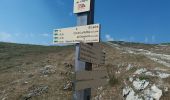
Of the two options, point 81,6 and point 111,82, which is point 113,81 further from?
point 81,6

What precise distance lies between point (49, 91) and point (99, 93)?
14.3 ft

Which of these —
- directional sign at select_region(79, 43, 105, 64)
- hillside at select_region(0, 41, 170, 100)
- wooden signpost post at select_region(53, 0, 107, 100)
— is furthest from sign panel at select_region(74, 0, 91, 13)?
hillside at select_region(0, 41, 170, 100)

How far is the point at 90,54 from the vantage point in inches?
335

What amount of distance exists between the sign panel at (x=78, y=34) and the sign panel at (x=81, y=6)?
0.65 metres

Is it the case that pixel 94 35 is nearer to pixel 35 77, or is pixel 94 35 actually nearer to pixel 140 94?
pixel 140 94

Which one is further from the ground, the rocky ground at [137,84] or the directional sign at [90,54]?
the directional sign at [90,54]

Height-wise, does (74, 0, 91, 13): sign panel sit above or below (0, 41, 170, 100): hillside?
above

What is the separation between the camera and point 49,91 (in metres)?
25.1

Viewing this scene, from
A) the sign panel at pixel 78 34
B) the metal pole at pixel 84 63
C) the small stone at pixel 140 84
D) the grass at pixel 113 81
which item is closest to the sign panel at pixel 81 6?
the metal pole at pixel 84 63

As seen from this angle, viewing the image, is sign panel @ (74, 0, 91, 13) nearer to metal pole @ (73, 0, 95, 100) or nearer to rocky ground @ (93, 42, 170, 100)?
metal pole @ (73, 0, 95, 100)

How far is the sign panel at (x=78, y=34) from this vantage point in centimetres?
856

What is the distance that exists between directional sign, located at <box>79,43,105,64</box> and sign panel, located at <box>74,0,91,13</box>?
121 centimetres

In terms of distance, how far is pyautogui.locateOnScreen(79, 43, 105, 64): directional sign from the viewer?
796 cm

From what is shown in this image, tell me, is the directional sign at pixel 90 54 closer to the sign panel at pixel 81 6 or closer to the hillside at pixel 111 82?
the sign panel at pixel 81 6
